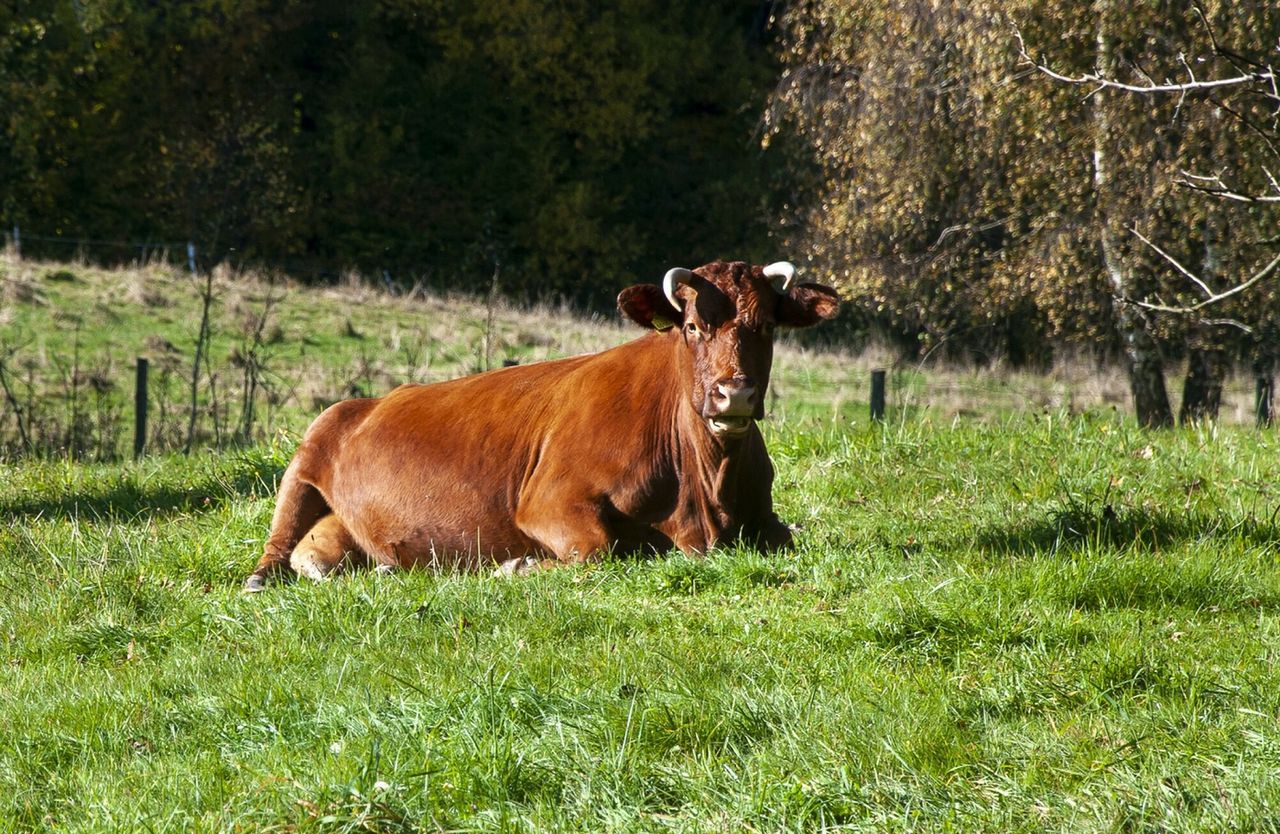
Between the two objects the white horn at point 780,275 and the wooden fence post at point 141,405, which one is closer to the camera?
the white horn at point 780,275

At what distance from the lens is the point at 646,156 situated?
4403 centimetres

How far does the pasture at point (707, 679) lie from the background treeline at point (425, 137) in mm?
31571

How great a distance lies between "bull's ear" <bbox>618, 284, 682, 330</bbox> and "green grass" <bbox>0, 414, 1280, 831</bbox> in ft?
4.60

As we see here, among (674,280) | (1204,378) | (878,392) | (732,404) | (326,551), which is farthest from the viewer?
(1204,378)

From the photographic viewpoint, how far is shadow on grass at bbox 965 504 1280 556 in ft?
23.5

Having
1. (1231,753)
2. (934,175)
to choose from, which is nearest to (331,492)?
(1231,753)

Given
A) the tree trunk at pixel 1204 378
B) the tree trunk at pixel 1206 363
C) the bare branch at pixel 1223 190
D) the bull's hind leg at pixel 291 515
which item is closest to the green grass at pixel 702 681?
the bull's hind leg at pixel 291 515

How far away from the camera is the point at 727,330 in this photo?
7.25 meters

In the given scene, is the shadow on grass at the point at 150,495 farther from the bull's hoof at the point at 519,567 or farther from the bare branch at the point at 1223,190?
the bare branch at the point at 1223,190

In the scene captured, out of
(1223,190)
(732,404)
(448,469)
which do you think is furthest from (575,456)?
(1223,190)

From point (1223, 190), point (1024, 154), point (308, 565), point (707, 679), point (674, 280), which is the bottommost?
point (308, 565)

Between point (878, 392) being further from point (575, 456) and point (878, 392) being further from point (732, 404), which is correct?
point (732, 404)

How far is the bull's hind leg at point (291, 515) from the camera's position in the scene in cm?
834

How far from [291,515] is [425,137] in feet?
117
